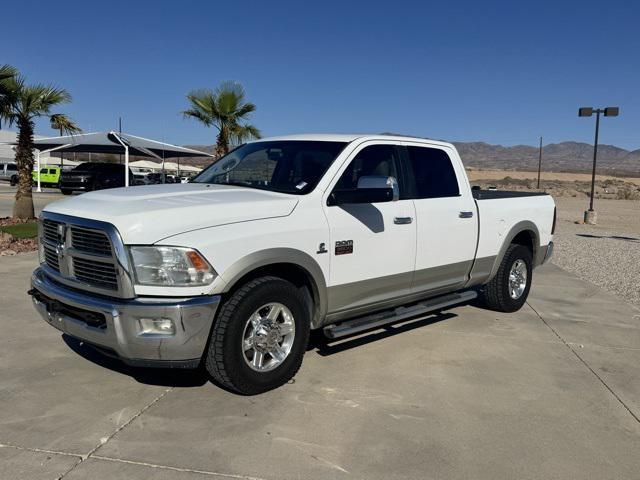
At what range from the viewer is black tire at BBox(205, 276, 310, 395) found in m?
3.70

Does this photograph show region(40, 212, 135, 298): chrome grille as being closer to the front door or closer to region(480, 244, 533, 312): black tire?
the front door

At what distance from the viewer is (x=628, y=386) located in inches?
176

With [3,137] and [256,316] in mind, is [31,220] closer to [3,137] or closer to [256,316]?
[256,316]

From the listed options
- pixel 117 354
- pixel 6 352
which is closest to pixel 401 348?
pixel 117 354

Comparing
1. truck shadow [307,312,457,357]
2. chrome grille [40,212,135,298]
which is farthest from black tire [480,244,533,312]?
chrome grille [40,212,135,298]

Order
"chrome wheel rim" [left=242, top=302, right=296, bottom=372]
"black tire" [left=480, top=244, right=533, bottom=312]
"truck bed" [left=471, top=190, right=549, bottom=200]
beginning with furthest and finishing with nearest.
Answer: "black tire" [left=480, top=244, right=533, bottom=312] < "truck bed" [left=471, top=190, right=549, bottom=200] < "chrome wheel rim" [left=242, top=302, right=296, bottom=372]

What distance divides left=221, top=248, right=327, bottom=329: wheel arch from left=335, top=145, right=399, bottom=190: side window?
0.73 m

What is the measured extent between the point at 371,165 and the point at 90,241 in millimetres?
2401

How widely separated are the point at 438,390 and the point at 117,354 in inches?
92.5

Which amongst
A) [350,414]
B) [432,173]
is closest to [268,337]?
[350,414]

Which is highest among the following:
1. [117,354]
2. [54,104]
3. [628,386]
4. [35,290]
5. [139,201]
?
[54,104]

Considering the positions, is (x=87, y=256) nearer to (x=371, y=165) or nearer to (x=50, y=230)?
(x=50, y=230)

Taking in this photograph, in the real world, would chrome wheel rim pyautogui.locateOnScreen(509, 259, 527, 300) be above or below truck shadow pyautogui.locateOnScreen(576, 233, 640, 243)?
above

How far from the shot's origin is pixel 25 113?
13.7 meters
